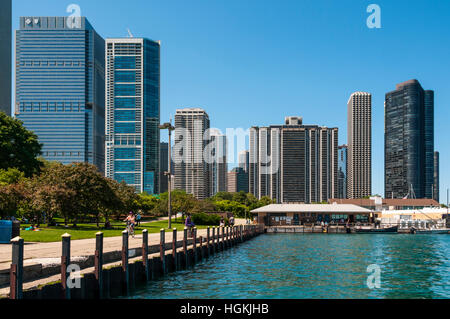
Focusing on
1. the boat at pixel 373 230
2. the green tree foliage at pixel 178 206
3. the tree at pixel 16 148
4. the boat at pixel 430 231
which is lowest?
the boat at pixel 430 231

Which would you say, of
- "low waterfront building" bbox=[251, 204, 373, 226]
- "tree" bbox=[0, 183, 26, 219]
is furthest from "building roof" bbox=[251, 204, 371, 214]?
"tree" bbox=[0, 183, 26, 219]

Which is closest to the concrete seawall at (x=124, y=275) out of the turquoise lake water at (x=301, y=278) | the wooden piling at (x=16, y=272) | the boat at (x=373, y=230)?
the wooden piling at (x=16, y=272)

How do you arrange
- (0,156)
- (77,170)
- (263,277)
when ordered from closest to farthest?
1. (263,277)
2. (77,170)
3. (0,156)

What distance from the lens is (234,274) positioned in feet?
90.9

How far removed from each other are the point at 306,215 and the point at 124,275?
252 feet

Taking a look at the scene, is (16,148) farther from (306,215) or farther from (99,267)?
(99,267)

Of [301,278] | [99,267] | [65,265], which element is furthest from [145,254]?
[301,278]

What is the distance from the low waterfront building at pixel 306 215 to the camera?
9134 centimetres

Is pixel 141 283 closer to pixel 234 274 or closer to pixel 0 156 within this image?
pixel 234 274

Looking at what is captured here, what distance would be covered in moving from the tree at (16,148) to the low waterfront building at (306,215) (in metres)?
43.3

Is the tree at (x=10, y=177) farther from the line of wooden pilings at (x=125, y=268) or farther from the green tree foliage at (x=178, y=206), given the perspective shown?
the line of wooden pilings at (x=125, y=268)
